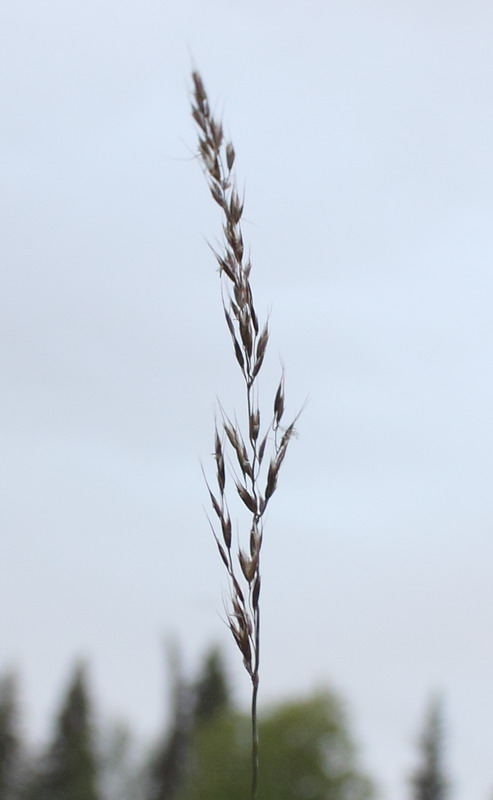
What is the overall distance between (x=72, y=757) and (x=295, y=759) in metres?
15.3

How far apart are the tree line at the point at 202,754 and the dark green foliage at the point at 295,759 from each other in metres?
0.03

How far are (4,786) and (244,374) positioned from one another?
5682 cm

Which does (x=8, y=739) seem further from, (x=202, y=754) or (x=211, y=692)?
(x=202, y=754)

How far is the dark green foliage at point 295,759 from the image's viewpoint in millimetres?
41562

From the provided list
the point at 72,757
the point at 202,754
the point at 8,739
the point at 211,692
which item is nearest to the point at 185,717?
the point at 211,692

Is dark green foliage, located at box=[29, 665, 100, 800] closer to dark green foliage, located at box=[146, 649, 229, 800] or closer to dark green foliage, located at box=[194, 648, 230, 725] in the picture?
dark green foliage, located at box=[146, 649, 229, 800]

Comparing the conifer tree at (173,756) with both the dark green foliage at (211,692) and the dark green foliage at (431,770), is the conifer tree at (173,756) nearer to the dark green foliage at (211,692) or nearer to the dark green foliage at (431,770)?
the dark green foliage at (211,692)

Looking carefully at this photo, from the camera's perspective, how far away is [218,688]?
5219cm

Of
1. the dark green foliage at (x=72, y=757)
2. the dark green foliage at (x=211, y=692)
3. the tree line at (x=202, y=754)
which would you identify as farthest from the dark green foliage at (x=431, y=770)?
the dark green foliage at (x=72, y=757)

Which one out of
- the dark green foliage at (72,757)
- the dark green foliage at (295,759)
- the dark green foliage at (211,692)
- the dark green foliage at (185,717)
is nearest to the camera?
the dark green foliage at (295,759)

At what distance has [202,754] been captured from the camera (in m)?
44.5

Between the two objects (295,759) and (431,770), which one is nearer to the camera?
(295,759)

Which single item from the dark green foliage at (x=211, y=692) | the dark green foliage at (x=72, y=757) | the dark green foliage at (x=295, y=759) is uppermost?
the dark green foliage at (x=211, y=692)

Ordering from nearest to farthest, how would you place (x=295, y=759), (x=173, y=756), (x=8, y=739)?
1. (x=295, y=759)
2. (x=8, y=739)
3. (x=173, y=756)
